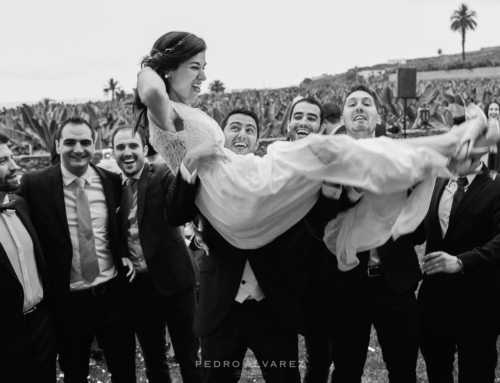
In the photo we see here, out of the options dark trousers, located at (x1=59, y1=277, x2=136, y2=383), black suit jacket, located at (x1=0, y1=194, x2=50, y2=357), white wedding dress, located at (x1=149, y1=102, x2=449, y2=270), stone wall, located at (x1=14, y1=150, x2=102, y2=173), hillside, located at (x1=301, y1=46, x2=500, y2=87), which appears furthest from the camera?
hillside, located at (x1=301, y1=46, x2=500, y2=87)

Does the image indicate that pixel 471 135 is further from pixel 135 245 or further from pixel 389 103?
pixel 389 103

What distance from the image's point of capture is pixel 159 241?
3.50m

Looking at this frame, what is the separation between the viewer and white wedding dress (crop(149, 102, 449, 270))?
2.05 meters

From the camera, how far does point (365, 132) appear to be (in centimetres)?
314

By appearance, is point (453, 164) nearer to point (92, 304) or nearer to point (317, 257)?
point (317, 257)

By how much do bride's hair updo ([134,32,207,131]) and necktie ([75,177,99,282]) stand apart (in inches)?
49.6

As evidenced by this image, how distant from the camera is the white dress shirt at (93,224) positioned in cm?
326

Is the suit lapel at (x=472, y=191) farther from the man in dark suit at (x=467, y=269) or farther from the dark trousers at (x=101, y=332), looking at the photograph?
the dark trousers at (x=101, y=332)

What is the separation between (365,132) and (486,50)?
305 feet

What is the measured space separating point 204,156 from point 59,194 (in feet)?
4.68

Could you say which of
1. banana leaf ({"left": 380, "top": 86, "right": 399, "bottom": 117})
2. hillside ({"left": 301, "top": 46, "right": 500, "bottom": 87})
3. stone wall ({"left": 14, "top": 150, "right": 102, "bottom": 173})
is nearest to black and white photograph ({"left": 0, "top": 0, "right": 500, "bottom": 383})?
stone wall ({"left": 14, "top": 150, "right": 102, "bottom": 173})

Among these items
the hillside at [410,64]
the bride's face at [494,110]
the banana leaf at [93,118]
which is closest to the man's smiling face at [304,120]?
the bride's face at [494,110]

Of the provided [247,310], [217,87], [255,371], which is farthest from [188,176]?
[217,87]

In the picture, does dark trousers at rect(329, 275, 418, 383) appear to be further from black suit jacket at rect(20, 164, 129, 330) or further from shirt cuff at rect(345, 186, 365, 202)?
black suit jacket at rect(20, 164, 129, 330)
